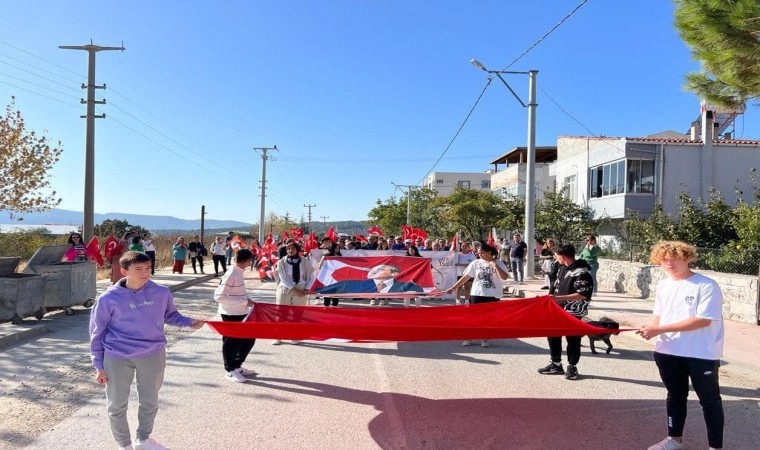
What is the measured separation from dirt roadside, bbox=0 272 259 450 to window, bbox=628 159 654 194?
22.5m

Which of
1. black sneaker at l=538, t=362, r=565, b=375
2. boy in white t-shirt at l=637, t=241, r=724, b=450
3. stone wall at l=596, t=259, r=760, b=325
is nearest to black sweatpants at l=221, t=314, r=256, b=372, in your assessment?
black sneaker at l=538, t=362, r=565, b=375

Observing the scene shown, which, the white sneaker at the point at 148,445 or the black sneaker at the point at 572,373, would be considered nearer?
the white sneaker at the point at 148,445

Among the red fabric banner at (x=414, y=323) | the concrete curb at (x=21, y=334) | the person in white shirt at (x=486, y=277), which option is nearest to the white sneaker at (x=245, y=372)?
the red fabric banner at (x=414, y=323)

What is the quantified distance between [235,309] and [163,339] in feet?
7.83

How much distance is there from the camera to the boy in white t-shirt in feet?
13.7

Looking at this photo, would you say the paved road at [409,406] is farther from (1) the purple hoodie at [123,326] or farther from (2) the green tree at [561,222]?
(2) the green tree at [561,222]

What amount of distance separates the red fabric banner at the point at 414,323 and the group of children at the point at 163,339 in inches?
38.8

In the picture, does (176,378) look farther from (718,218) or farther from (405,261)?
(718,218)

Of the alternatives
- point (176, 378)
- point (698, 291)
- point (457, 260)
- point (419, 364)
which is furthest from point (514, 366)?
point (457, 260)

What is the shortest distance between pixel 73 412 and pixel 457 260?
10934 millimetres

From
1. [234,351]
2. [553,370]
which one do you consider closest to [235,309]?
[234,351]

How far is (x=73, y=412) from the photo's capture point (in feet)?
17.5

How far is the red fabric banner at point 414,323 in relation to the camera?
206 inches

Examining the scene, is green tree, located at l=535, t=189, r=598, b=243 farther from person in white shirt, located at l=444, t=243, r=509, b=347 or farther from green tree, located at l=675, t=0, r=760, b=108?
person in white shirt, located at l=444, t=243, r=509, b=347
